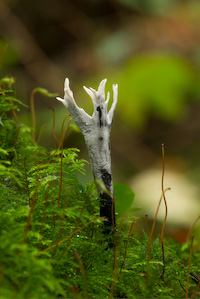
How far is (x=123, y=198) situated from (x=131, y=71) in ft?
10.5

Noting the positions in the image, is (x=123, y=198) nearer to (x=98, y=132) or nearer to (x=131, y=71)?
(x=98, y=132)

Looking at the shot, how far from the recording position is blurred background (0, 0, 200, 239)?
4082 mm

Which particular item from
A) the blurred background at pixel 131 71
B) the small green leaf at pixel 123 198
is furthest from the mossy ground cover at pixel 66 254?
the blurred background at pixel 131 71

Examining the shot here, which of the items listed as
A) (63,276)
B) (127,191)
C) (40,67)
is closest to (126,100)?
(40,67)

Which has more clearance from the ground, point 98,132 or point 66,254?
point 98,132

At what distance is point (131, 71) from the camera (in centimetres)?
412

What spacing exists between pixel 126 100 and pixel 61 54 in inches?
71.0

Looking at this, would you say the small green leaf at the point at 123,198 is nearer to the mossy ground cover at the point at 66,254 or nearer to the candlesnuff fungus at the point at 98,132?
the mossy ground cover at the point at 66,254

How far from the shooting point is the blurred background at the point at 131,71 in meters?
4.08

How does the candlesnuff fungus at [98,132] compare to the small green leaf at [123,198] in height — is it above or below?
above

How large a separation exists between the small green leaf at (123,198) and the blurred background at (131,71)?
93.2 inches

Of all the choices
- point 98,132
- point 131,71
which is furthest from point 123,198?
point 131,71

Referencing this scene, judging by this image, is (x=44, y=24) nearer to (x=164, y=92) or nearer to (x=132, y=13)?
(x=132, y=13)

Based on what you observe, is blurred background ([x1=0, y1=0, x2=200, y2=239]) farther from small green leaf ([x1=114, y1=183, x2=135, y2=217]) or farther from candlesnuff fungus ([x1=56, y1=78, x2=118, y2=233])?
candlesnuff fungus ([x1=56, y1=78, x2=118, y2=233])
